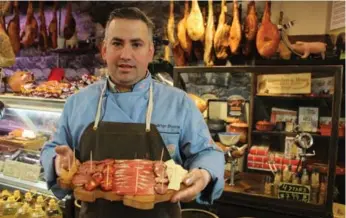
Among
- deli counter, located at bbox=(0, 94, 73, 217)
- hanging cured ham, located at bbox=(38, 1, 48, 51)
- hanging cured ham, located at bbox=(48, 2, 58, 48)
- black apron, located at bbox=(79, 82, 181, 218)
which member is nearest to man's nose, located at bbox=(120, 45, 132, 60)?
black apron, located at bbox=(79, 82, 181, 218)

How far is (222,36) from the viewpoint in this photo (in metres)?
3.12

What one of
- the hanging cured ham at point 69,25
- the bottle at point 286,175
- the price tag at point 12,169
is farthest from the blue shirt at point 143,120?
the hanging cured ham at point 69,25

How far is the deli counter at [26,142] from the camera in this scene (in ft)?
9.16

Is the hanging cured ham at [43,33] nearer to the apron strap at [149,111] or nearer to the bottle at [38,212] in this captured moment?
the bottle at [38,212]

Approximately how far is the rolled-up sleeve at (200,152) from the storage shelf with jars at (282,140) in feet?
4.23

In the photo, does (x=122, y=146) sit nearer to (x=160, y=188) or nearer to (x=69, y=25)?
(x=160, y=188)

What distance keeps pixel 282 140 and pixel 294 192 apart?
1.71ft

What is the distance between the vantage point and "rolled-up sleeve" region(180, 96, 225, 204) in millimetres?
1363

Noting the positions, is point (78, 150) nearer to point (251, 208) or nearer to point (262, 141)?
point (251, 208)

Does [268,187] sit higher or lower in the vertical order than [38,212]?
higher

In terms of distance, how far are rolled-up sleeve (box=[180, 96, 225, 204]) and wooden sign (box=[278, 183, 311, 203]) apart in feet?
4.33

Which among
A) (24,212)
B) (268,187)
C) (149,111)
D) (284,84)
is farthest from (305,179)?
(24,212)

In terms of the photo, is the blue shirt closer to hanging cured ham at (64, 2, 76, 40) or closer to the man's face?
the man's face

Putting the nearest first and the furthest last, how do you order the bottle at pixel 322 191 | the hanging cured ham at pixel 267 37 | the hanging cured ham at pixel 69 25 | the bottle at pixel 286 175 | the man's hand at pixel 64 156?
the man's hand at pixel 64 156 → the bottle at pixel 322 191 → the bottle at pixel 286 175 → the hanging cured ham at pixel 267 37 → the hanging cured ham at pixel 69 25
